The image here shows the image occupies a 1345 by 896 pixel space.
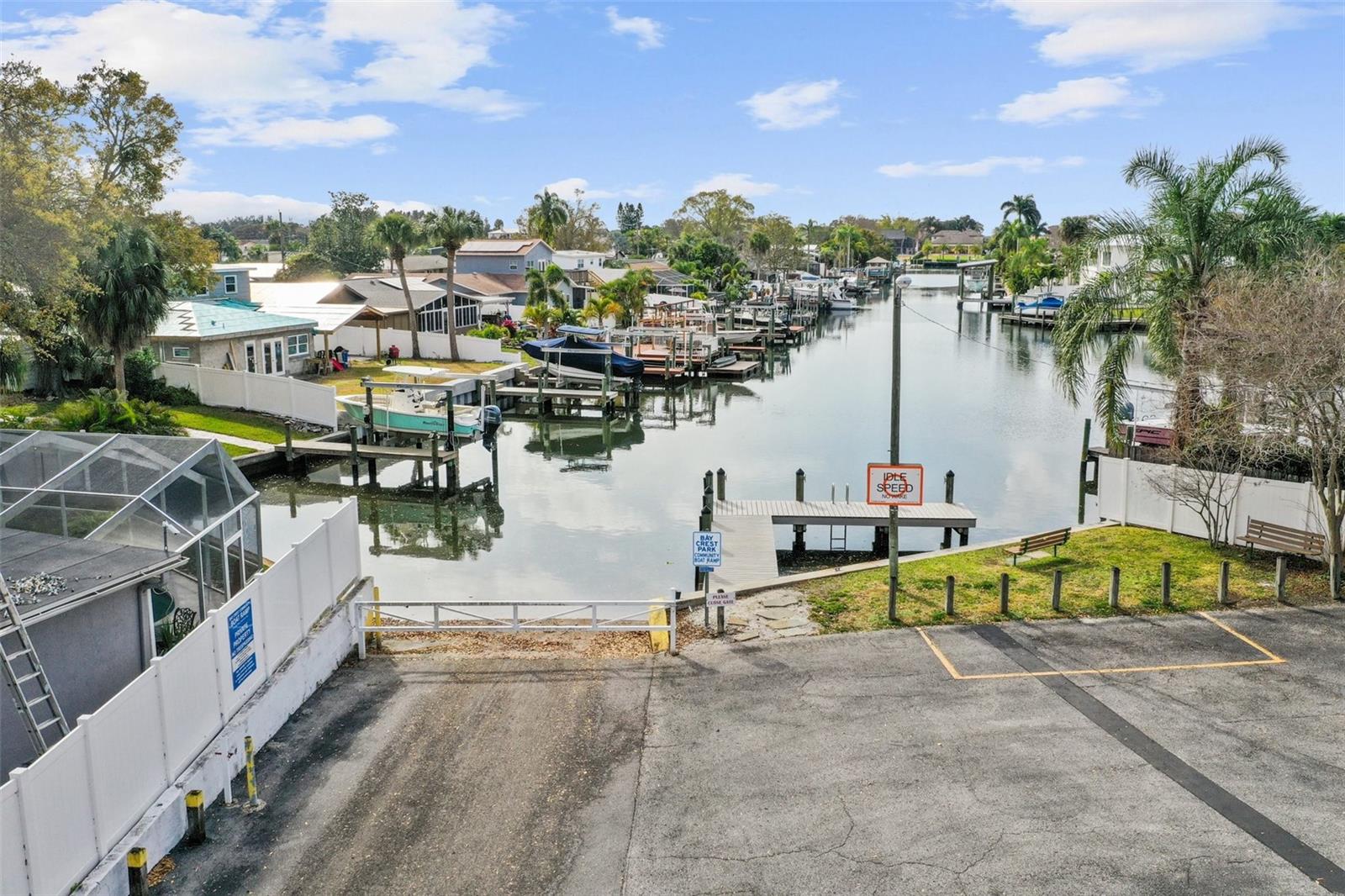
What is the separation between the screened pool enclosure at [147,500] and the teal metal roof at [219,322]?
89.8 feet

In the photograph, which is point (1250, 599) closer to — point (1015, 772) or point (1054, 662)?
point (1054, 662)

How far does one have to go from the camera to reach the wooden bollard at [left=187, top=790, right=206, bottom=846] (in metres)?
10.5

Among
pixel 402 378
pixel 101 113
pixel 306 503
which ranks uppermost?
pixel 101 113

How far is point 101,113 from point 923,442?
35.2 meters

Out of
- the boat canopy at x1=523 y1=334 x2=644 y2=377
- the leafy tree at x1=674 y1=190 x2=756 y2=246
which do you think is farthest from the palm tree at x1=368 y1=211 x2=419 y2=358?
the leafy tree at x1=674 y1=190 x2=756 y2=246

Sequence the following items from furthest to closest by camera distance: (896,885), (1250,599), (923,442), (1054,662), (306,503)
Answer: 1. (923,442)
2. (306,503)
3. (1250,599)
4. (1054,662)
5. (896,885)

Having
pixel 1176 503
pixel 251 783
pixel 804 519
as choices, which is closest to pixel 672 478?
pixel 804 519

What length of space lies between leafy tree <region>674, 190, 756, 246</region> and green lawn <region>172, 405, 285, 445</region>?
12555cm

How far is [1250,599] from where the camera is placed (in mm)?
18531

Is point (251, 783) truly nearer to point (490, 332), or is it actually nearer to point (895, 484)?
point (895, 484)

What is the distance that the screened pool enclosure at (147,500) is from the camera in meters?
14.0

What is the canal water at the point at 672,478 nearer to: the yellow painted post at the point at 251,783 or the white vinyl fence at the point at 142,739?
the white vinyl fence at the point at 142,739

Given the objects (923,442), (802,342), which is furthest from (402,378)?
(802,342)

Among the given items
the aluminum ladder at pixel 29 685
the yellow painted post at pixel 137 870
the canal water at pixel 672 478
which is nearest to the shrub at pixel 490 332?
the canal water at pixel 672 478
